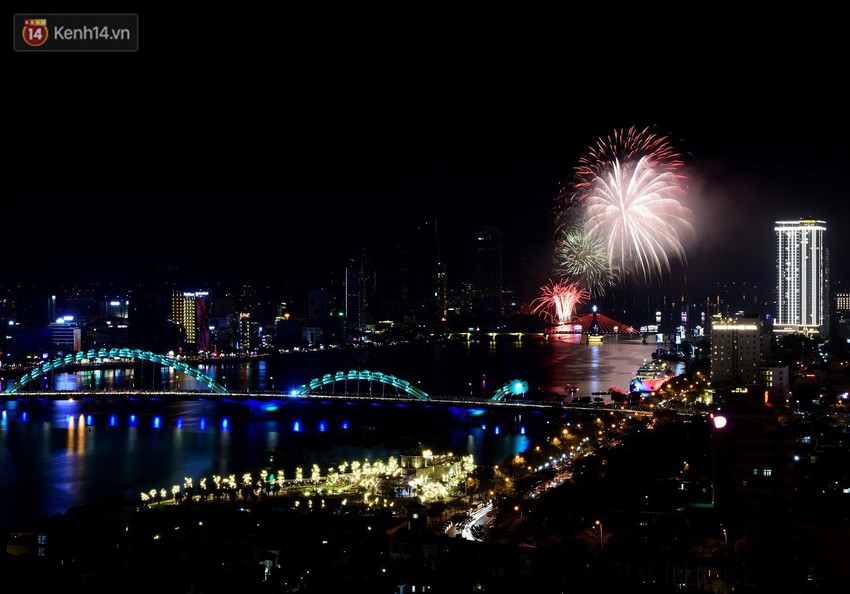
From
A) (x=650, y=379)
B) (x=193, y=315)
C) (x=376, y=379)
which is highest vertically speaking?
(x=193, y=315)

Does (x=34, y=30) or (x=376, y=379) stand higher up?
(x=34, y=30)

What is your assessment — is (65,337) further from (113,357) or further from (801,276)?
(801,276)

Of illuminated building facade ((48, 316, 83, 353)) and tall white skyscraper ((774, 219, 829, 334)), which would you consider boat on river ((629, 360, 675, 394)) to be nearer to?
tall white skyscraper ((774, 219, 829, 334))

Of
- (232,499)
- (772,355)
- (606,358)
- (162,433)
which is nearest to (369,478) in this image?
(232,499)

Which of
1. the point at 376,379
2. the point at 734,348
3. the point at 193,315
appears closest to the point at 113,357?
the point at 376,379
